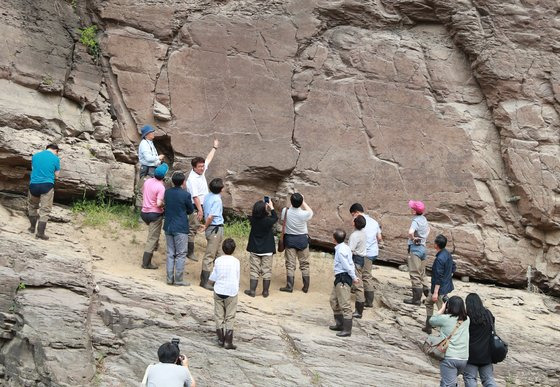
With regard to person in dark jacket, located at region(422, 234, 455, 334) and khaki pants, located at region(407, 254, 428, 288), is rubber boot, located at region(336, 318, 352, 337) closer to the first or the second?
person in dark jacket, located at region(422, 234, 455, 334)

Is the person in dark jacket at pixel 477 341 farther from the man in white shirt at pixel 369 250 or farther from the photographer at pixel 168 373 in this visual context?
the photographer at pixel 168 373

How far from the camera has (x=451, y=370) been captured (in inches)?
306

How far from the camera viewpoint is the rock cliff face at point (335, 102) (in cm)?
1183

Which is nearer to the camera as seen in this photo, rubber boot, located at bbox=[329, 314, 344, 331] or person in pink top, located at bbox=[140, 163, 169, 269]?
rubber boot, located at bbox=[329, 314, 344, 331]

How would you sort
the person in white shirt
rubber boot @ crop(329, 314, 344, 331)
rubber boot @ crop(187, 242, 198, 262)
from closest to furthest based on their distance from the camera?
the person in white shirt
rubber boot @ crop(329, 314, 344, 331)
rubber boot @ crop(187, 242, 198, 262)

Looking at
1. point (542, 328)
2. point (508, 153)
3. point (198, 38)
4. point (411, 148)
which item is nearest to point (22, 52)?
point (198, 38)

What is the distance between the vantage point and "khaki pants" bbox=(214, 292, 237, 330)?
28.2ft

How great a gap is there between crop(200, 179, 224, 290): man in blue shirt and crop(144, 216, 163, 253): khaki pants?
653 mm

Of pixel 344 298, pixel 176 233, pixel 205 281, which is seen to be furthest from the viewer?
pixel 205 281

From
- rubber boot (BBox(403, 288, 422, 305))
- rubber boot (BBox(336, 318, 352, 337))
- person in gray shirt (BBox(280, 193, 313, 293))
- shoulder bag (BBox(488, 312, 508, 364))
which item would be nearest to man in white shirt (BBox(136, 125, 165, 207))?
person in gray shirt (BBox(280, 193, 313, 293))

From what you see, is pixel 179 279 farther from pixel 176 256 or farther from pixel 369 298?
pixel 369 298

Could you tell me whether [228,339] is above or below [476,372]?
below

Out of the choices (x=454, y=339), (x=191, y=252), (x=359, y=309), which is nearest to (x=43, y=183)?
(x=191, y=252)

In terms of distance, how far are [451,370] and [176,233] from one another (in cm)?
405
